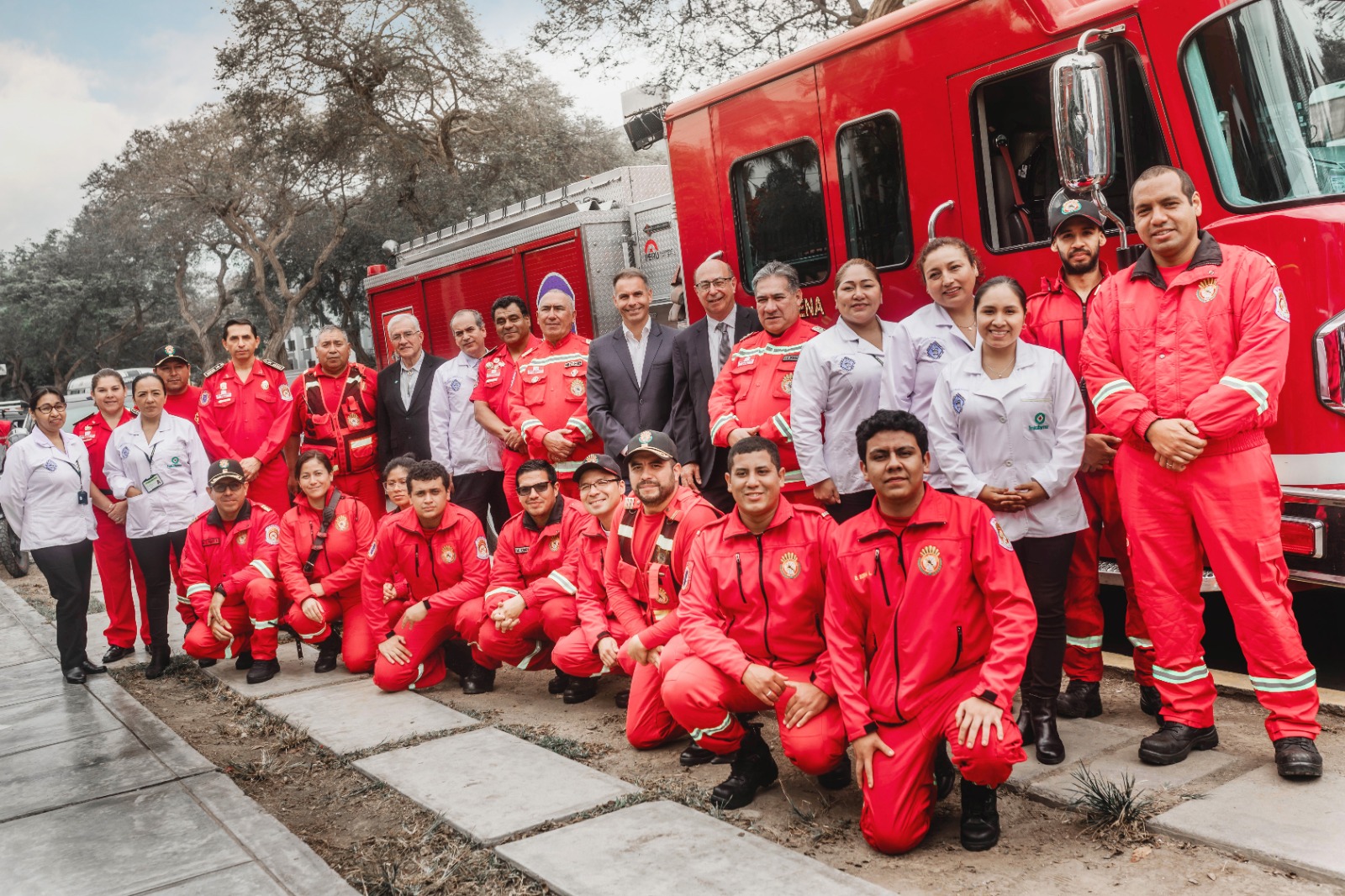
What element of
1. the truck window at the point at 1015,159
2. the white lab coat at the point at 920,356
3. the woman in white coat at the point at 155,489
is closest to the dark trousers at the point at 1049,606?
the white lab coat at the point at 920,356

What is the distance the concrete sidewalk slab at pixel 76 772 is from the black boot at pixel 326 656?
1317 mm

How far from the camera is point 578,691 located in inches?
231

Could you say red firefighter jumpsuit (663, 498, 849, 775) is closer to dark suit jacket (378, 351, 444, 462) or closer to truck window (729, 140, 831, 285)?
truck window (729, 140, 831, 285)

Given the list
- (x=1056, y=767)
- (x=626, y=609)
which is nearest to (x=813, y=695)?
(x=1056, y=767)

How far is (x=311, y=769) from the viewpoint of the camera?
16.8 feet

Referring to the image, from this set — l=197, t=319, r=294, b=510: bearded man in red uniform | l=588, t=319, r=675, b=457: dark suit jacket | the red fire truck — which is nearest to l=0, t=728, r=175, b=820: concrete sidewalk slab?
l=197, t=319, r=294, b=510: bearded man in red uniform

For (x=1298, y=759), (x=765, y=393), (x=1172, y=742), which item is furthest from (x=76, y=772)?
(x=1298, y=759)

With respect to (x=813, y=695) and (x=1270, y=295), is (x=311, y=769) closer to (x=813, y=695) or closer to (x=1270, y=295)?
(x=813, y=695)

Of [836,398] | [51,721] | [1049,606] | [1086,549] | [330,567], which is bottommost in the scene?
[51,721]

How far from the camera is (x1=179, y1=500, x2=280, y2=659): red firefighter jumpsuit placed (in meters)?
6.93

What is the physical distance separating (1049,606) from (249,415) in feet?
17.9

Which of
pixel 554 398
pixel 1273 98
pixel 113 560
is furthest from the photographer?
pixel 113 560

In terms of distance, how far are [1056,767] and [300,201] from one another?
1263 inches

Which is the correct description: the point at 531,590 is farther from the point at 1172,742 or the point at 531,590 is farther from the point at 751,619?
the point at 1172,742
